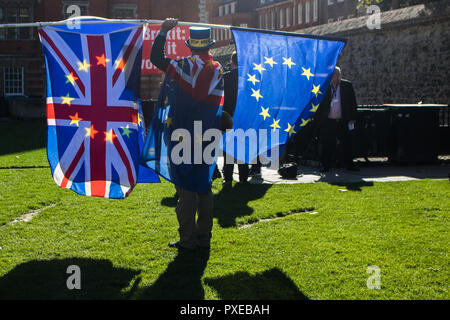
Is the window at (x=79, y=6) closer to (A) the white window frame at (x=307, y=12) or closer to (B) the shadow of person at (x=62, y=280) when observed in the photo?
(A) the white window frame at (x=307, y=12)

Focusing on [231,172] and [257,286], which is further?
[231,172]

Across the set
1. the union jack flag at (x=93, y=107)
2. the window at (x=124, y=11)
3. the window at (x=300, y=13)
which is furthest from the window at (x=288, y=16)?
the union jack flag at (x=93, y=107)

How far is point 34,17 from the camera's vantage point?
131ft

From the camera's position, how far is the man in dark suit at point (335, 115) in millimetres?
11312

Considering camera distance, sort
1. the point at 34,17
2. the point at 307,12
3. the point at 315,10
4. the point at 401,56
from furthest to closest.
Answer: the point at 307,12, the point at 315,10, the point at 34,17, the point at 401,56

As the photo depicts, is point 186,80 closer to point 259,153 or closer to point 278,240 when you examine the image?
point 259,153

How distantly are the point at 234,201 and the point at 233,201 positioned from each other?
15 millimetres

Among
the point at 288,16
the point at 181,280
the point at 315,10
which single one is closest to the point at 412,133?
the point at 181,280

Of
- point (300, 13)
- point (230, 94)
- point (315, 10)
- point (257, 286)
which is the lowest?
point (257, 286)

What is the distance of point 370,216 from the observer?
709 cm

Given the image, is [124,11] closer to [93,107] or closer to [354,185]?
[354,185]

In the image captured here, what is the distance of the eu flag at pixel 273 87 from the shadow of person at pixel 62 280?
1864 millimetres

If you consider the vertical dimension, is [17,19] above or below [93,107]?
above
